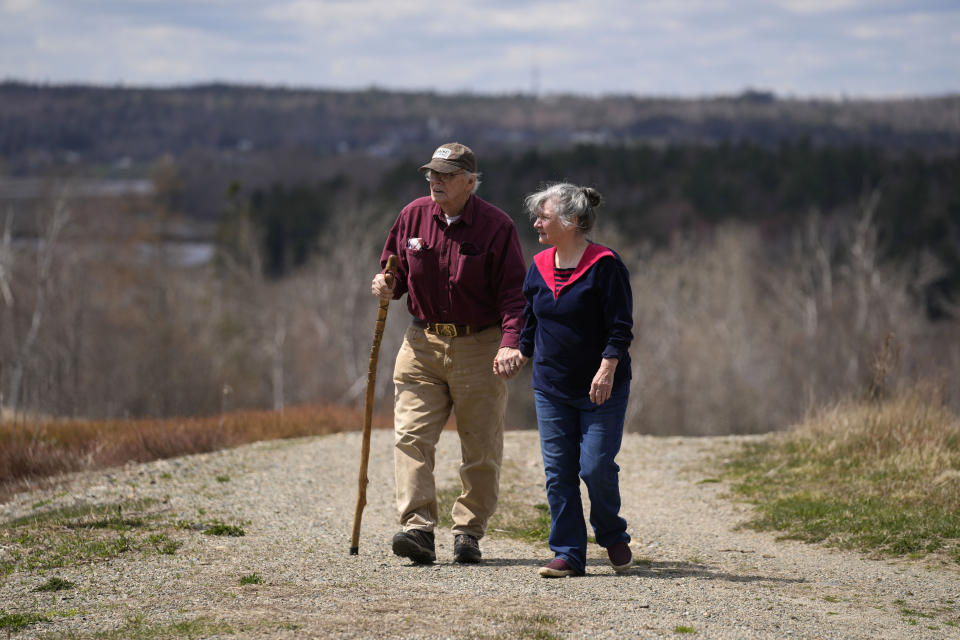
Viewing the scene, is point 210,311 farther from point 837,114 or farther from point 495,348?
point 837,114

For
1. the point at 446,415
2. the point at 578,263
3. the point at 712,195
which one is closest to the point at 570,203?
the point at 578,263

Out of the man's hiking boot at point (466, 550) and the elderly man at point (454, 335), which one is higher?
the elderly man at point (454, 335)

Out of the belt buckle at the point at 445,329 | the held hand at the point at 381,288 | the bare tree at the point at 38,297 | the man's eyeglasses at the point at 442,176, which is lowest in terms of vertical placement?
the bare tree at the point at 38,297

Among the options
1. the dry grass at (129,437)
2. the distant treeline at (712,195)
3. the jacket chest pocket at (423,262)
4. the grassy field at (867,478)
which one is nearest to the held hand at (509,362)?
the jacket chest pocket at (423,262)

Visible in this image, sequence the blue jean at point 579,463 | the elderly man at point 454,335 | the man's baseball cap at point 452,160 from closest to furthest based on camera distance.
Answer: the blue jean at point 579,463 → the man's baseball cap at point 452,160 → the elderly man at point 454,335

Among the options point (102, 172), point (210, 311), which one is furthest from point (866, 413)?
point (102, 172)

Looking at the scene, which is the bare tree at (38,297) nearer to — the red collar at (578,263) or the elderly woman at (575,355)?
the elderly woman at (575,355)

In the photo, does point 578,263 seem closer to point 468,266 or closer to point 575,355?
point 575,355

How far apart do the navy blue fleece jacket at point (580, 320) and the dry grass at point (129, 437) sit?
5418 millimetres

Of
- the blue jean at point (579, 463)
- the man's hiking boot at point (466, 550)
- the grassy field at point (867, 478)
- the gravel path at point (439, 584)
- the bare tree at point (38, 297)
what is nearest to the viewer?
the gravel path at point (439, 584)

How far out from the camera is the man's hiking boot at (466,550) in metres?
6.38

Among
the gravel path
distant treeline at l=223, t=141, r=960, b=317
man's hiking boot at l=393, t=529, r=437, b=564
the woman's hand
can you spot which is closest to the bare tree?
distant treeline at l=223, t=141, r=960, b=317

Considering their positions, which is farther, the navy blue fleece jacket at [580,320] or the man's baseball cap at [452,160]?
the man's baseball cap at [452,160]

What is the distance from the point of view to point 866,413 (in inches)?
396
